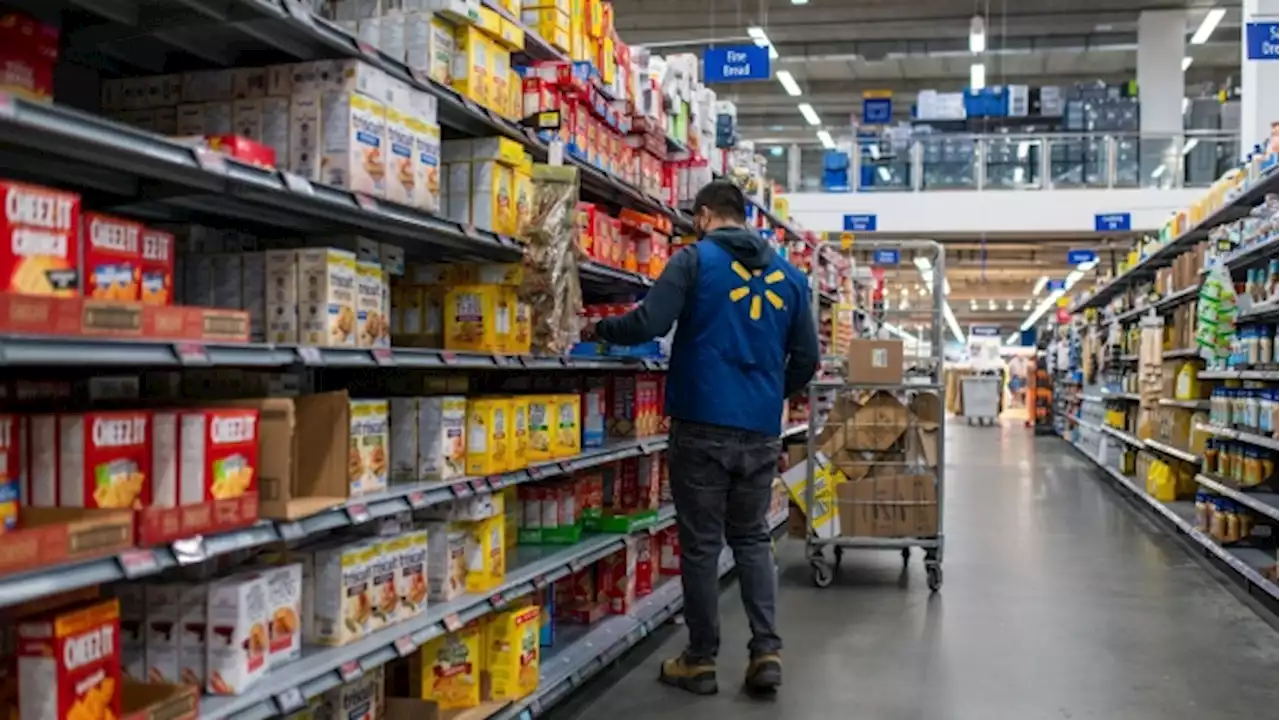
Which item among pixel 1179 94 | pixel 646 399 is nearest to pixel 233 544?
pixel 646 399

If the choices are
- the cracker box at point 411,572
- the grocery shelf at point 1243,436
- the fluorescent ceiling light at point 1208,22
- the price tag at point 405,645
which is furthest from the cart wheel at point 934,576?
the fluorescent ceiling light at point 1208,22

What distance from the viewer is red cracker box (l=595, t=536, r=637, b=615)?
4.88 metres

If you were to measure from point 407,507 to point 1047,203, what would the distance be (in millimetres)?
15493

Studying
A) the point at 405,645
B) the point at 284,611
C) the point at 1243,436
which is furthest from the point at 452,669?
the point at 1243,436

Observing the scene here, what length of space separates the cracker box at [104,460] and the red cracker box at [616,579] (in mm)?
2841

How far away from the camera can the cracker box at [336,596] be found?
2.86m

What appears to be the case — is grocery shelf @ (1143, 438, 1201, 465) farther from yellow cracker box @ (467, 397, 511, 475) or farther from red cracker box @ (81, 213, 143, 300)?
red cracker box @ (81, 213, 143, 300)

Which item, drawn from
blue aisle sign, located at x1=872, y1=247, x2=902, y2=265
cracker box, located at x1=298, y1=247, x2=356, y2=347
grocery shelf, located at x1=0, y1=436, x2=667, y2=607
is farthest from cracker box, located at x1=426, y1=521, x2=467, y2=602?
blue aisle sign, located at x1=872, y1=247, x2=902, y2=265

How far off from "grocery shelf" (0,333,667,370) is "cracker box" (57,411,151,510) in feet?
0.38

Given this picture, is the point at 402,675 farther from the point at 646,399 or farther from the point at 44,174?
the point at 646,399

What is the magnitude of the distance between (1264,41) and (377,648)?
8867 millimetres

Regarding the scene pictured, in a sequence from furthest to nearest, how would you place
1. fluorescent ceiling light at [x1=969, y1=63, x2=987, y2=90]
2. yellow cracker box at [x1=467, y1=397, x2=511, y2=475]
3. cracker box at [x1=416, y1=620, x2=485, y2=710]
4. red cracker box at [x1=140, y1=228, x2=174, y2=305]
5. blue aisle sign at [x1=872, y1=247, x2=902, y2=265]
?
1. blue aisle sign at [x1=872, y1=247, x2=902, y2=265]
2. fluorescent ceiling light at [x1=969, y1=63, x2=987, y2=90]
3. yellow cracker box at [x1=467, y1=397, x2=511, y2=475]
4. cracker box at [x1=416, y1=620, x2=485, y2=710]
5. red cracker box at [x1=140, y1=228, x2=174, y2=305]

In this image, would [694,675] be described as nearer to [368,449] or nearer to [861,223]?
[368,449]

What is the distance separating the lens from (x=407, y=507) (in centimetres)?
300
